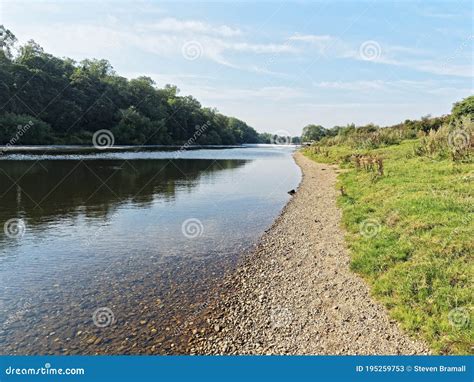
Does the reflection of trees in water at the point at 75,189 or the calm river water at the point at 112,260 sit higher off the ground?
the reflection of trees in water at the point at 75,189

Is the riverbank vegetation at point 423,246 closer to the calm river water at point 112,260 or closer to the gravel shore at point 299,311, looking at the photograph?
the gravel shore at point 299,311

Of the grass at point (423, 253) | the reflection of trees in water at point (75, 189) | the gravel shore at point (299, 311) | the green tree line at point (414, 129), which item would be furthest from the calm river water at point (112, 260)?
the green tree line at point (414, 129)

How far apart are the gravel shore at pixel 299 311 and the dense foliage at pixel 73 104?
280ft

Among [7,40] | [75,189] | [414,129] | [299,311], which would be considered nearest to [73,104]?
[7,40]

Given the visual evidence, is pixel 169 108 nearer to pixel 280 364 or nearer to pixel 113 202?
pixel 113 202

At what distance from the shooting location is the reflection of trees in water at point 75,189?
69.5ft

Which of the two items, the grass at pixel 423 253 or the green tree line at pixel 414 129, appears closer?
the grass at pixel 423 253

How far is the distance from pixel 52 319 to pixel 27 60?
11833 cm

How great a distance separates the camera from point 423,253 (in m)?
10.2

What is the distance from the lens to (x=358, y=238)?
13.5 meters

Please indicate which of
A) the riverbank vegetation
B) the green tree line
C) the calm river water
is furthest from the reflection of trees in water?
the green tree line

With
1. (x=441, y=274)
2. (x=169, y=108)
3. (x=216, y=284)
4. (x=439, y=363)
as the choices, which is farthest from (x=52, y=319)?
(x=169, y=108)

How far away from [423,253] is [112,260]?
11186mm

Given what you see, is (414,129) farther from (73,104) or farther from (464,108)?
(73,104)
